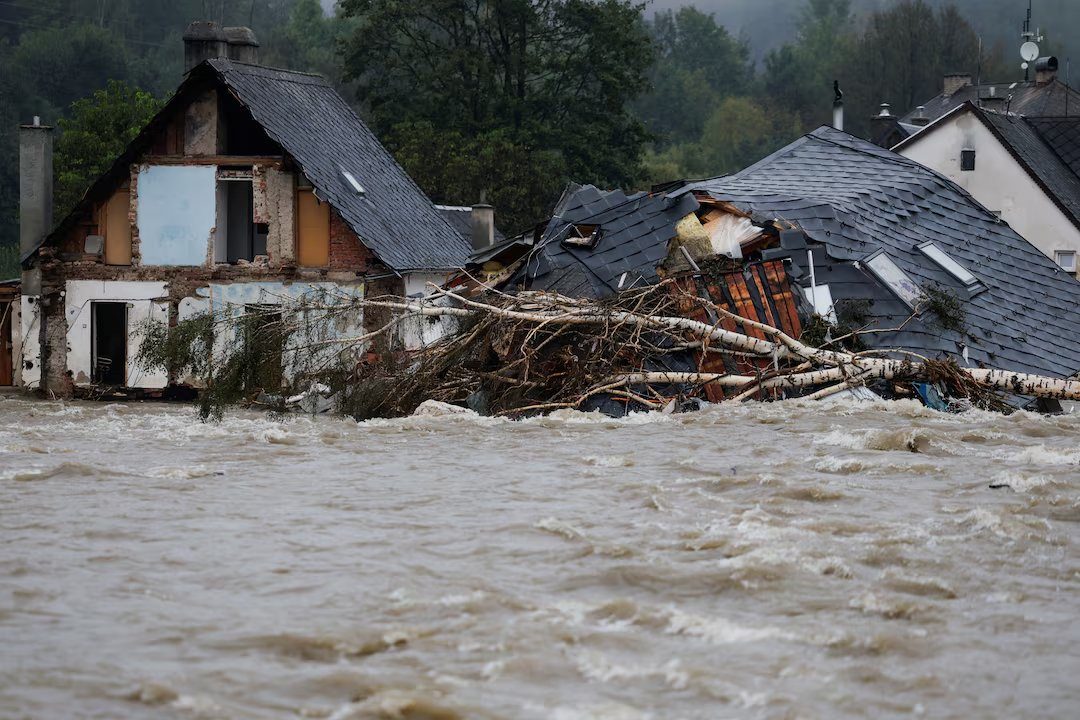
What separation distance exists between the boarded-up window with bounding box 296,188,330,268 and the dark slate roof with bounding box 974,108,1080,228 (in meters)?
18.3

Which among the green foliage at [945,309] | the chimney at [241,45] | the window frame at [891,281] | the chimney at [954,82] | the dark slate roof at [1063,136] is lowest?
the green foliage at [945,309]

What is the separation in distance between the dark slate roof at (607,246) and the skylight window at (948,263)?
3910 mm

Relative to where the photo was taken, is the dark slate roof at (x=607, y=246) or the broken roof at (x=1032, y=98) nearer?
the dark slate roof at (x=607, y=246)

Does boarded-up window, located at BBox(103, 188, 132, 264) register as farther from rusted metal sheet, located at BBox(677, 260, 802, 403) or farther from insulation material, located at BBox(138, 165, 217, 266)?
rusted metal sheet, located at BBox(677, 260, 802, 403)

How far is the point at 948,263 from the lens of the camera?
66.8 feet

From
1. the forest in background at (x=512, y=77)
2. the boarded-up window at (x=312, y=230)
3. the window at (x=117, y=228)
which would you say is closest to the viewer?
the boarded-up window at (x=312, y=230)

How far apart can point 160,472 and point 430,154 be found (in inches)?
1193

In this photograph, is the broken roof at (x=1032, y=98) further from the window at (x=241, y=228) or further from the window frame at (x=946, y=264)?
the window at (x=241, y=228)

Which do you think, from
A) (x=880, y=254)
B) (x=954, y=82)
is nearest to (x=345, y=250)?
(x=880, y=254)

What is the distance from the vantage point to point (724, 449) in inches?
535

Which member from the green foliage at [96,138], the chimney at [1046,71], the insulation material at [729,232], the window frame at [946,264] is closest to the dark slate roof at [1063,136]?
the chimney at [1046,71]

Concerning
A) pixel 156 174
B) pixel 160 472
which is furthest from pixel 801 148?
pixel 160 472

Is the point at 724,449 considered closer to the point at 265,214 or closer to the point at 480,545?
the point at 480,545

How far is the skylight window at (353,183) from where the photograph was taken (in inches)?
956
